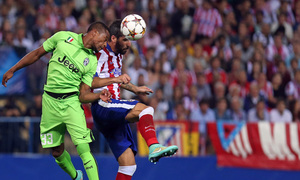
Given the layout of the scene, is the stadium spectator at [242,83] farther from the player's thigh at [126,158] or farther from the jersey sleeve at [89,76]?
the jersey sleeve at [89,76]

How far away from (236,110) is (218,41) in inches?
137

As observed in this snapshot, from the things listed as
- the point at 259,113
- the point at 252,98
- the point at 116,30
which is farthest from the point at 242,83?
the point at 116,30

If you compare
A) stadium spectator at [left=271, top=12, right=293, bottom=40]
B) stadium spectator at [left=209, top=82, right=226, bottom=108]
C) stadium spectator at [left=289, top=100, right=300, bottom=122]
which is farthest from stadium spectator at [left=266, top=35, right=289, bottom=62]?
stadium spectator at [left=289, top=100, right=300, bottom=122]

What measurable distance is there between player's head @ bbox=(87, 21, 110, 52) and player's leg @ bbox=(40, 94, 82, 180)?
1.01 m

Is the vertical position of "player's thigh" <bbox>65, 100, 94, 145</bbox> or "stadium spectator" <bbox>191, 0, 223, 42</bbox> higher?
"stadium spectator" <bbox>191, 0, 223, 42</bbox>

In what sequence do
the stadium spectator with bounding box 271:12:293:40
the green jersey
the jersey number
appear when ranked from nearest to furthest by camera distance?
the green jersey < the jersey number < the stadium spectator with bounding box 271:12:293:40

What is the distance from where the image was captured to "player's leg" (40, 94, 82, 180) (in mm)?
8781

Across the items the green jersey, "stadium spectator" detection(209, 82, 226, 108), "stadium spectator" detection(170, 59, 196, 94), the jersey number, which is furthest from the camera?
"stadium spectator" detection(170, 59, 196, 94)

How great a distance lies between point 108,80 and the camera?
27.2 ft

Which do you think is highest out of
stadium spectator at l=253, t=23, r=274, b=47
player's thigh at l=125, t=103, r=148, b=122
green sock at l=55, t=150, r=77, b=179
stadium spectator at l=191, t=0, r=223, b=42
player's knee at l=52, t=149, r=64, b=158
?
stadium spectator at l=191, t=0, r=223, b=42

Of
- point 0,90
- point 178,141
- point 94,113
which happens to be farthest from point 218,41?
point 94,113

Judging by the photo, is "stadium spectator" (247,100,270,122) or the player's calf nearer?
the player's calf

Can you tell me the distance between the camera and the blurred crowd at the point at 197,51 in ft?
45.3

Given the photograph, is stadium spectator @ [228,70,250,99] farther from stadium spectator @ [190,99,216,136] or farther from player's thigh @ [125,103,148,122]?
player's thigh @ [125,103,148,122]
